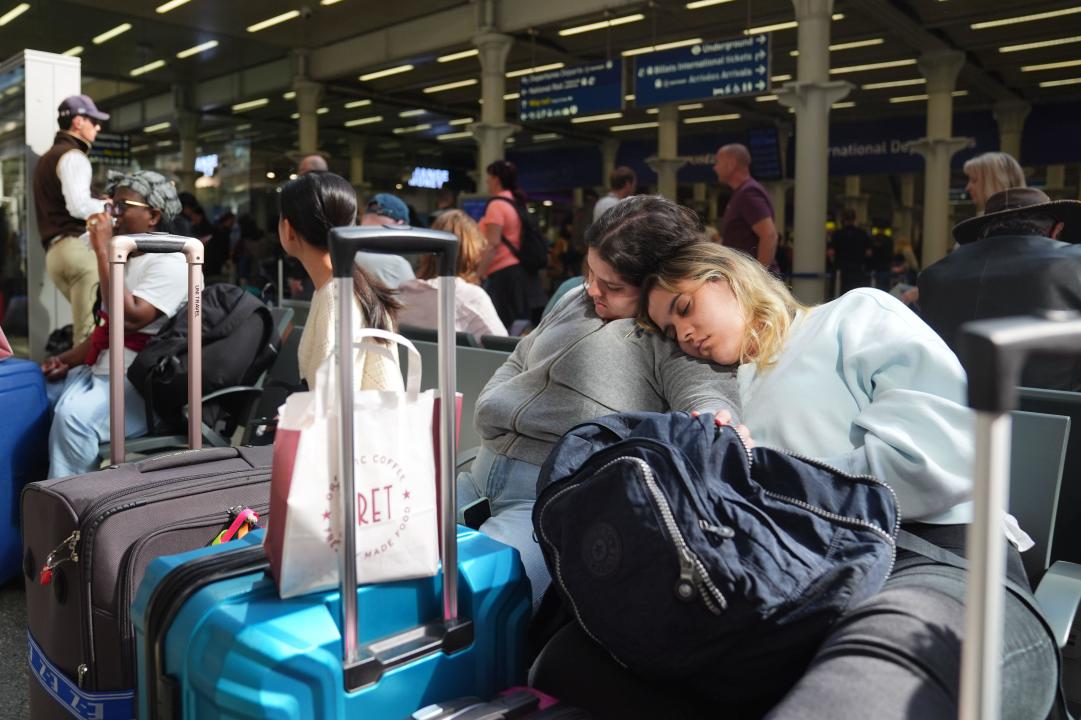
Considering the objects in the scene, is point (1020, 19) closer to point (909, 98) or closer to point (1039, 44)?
point (1039, 44)

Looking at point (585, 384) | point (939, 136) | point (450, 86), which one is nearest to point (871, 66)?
point (939, 136)

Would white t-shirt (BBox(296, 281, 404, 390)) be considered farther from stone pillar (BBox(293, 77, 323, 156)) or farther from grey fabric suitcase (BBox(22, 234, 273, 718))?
stone pillar (BBox(293, 77, 323, 156))

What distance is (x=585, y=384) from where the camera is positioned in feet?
6.42

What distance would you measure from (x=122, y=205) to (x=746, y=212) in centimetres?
331

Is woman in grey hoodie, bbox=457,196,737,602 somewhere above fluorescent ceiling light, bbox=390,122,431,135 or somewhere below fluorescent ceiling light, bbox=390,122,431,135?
below

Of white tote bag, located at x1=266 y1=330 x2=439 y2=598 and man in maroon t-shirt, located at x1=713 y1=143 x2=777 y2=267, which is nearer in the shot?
white tote bag, located at x1=266 y1=330 x2=439 y2=598

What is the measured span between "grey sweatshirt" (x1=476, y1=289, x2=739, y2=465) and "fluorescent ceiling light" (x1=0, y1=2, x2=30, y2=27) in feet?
46.0

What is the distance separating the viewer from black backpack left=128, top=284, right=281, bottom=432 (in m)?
2.86

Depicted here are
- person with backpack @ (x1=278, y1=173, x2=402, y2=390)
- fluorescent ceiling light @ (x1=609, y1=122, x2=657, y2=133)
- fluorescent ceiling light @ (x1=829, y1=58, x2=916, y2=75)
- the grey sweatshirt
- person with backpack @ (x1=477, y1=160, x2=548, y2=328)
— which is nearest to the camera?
the grey sweatshirt

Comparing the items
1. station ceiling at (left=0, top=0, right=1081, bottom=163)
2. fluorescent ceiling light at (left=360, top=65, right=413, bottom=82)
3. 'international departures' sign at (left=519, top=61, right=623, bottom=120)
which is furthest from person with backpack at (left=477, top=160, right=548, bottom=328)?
fluorescent ceiling light at (left=360, top=65, right=413, bottom=82)

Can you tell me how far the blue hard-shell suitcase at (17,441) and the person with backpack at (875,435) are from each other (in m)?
2.06

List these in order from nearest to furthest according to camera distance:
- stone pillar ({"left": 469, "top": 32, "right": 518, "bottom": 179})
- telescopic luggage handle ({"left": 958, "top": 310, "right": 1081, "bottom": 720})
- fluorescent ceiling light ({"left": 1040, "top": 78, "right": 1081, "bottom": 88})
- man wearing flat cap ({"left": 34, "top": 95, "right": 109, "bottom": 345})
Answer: telescopic luggage handle ({"left": 958, "top": 310, "right": 1081, "bottom": 720}), man wearing flat cap ({"left": 34, "top": 95, "right": 109, "bottom": 345}), stone pillar ({"left": 469, "top": 32, "right": 518, "bottom": 179}), fluorescent ceiling light ({"left": 1040, "top": 78, "right": 1081, "bottom": 88})

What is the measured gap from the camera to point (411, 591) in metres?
1.28

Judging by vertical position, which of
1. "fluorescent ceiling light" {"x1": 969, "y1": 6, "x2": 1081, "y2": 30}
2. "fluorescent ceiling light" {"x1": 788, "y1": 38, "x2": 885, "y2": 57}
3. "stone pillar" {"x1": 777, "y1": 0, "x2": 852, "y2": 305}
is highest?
"fluorescent ceiling light" {"x1": 788, "y1": 38, "x2": 885, "y2": 57}
